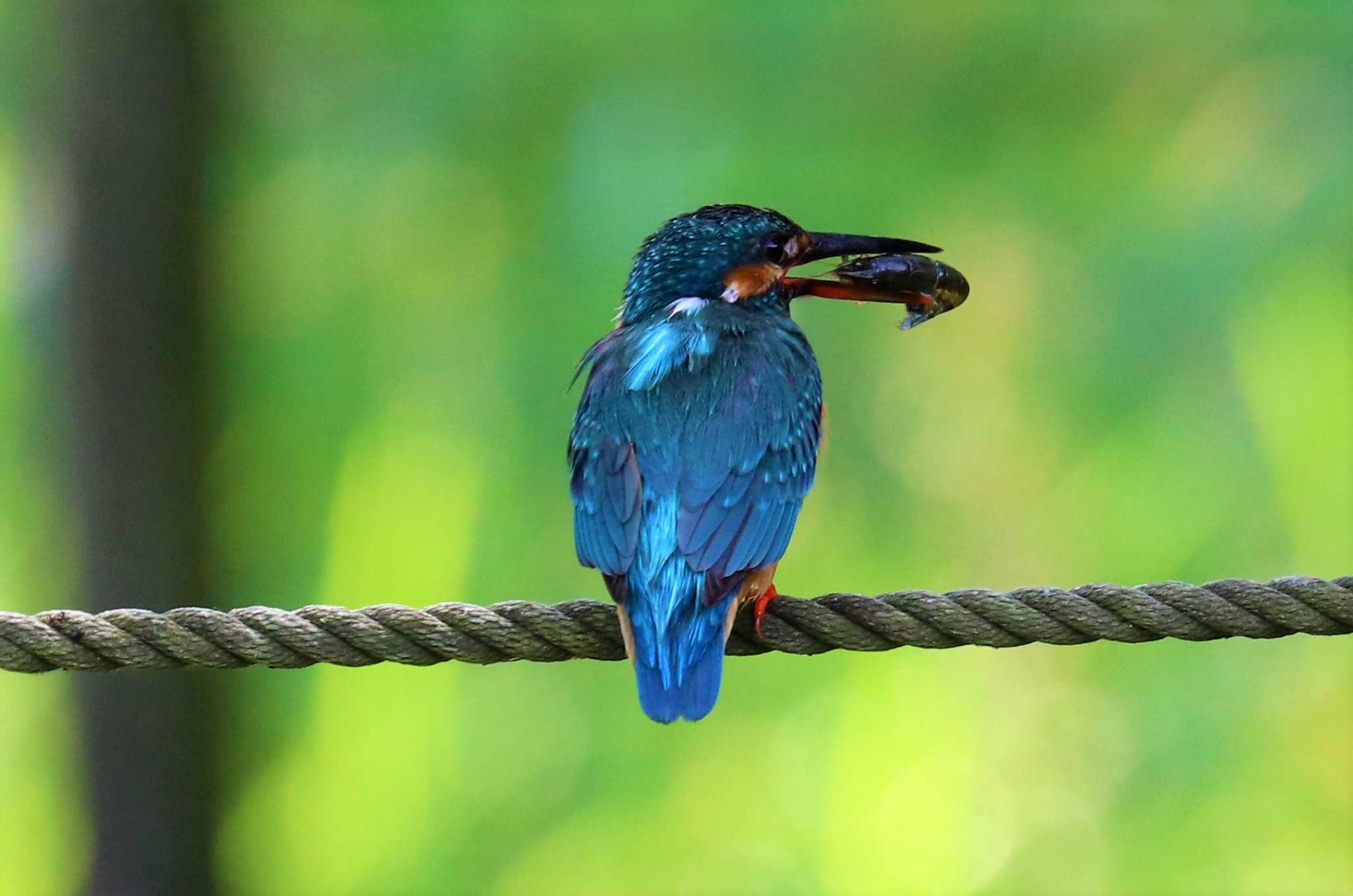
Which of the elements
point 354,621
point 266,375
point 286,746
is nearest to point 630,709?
point 286,746

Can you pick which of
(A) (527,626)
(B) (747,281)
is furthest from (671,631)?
(B) (747,281)

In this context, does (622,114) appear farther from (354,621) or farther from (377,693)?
(354,621)

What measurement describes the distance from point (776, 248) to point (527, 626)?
1.39 metres

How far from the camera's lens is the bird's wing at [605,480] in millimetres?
2697

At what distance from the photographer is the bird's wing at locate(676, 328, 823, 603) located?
2670 mm

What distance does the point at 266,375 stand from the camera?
592 centimetres

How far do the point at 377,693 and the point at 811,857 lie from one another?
1.61m

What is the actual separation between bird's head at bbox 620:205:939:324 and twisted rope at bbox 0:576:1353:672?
3.82 ft

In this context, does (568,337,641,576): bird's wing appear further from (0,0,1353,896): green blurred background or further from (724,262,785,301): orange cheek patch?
(0,0,1353,896): green blurred background

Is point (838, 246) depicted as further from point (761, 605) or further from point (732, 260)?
point (761, 605)

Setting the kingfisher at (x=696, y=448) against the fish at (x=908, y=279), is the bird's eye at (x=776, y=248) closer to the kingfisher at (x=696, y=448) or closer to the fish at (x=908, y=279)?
the kingfisher at (x=696, y=448)

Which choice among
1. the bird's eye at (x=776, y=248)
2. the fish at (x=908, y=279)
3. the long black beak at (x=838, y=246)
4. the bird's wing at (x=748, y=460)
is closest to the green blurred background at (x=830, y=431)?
the fish at (x=908, y=279)

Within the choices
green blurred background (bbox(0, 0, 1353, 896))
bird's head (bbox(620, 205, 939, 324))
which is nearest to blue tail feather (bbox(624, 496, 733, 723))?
bird's head (bbox(620, 205, 939, 324))

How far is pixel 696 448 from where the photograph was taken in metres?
2.82
